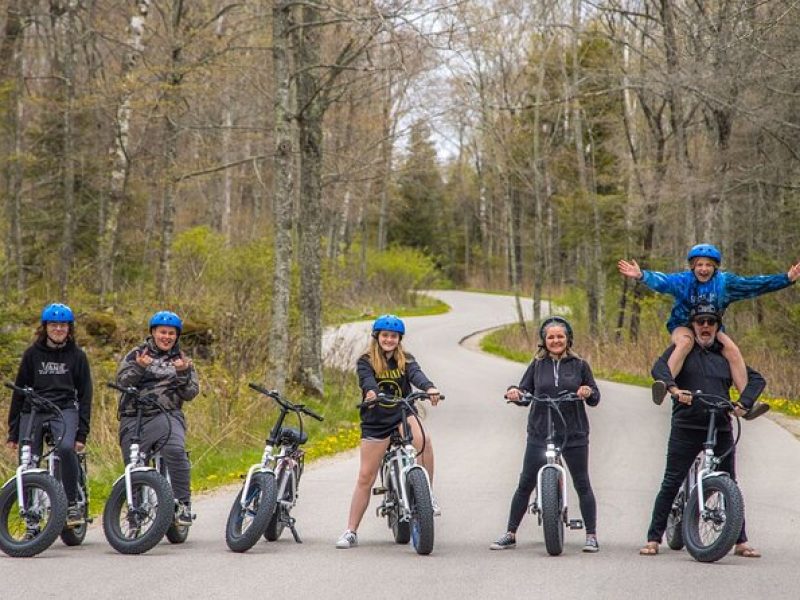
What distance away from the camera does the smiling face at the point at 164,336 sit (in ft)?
30.8

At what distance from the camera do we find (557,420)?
29.4 ft

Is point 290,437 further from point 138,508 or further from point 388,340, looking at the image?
point 138,508

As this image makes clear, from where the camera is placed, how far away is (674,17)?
2836 cm

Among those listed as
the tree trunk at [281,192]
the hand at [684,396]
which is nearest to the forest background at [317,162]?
the tree trunk at [281,192]

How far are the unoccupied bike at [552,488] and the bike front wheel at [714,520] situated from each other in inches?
33.2

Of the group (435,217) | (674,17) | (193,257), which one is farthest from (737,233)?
(435,217)

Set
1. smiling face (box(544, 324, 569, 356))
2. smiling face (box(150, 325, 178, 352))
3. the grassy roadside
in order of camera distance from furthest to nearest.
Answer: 1. the grassy roadside
2. smiling face (box(150, 325, 178, 352))
3. smiling face (box(544, 324, 569, 356))

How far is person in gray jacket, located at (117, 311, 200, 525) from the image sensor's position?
9312mm

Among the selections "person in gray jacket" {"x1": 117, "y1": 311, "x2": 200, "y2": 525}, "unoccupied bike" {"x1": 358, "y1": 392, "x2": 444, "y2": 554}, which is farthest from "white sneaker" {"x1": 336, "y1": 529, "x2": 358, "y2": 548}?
"person in gray jacket" {"x1": 117, "y1": 311, "x2": 200, "y2": 525}

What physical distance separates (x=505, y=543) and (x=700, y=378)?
1964 millimetres

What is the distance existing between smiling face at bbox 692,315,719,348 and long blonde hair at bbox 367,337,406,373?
7.48 feet

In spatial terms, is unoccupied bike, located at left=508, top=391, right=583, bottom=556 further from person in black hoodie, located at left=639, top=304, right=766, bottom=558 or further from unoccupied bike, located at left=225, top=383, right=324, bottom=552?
unoccupied bike, located at left=225, top=383, right=324, bottom=552

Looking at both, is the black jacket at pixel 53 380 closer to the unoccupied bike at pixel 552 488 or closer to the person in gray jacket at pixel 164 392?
the person in gray jacket at pixel 164 392

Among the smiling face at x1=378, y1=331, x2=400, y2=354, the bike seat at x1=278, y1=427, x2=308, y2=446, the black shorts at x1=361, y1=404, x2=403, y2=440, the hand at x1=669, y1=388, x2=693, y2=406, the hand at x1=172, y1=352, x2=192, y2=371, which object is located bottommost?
the bike seat at x1=278, y1=427, x2=308, y2=446
